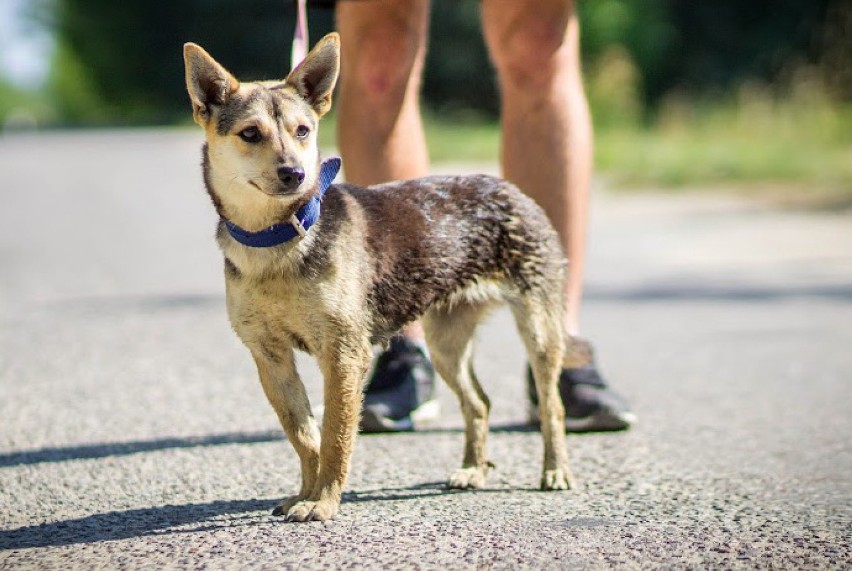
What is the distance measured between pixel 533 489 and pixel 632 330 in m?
2.56

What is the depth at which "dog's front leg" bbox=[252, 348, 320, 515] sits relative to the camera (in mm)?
3148

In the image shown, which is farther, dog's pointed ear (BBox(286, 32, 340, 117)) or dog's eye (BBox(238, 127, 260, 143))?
dog's pointed ear (BBox(286, 32, 340, 117))

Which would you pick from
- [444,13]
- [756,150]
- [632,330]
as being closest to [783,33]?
[444,13]

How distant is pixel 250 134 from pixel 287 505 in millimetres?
900

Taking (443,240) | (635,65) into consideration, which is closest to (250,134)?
(443,240)

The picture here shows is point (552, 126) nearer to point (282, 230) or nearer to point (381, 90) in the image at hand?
point (381, 90)

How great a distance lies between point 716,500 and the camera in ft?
10.5

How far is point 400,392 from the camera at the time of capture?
4.02m

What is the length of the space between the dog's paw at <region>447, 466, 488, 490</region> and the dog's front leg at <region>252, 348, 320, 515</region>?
397mm

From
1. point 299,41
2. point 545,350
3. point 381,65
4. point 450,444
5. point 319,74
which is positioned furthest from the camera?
point 381,65

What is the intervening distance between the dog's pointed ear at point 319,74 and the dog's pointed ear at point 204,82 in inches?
6.6

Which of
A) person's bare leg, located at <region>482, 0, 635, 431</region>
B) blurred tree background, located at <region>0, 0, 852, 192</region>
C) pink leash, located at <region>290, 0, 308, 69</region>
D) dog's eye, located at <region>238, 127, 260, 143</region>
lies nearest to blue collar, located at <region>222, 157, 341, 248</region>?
dog's eye, located at <region>238, 127, 260, 143</region>

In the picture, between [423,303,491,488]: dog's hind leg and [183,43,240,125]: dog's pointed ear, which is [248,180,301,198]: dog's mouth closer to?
[183,43,240,125]: dog's pointed ear

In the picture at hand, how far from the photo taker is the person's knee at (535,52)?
4.03m
